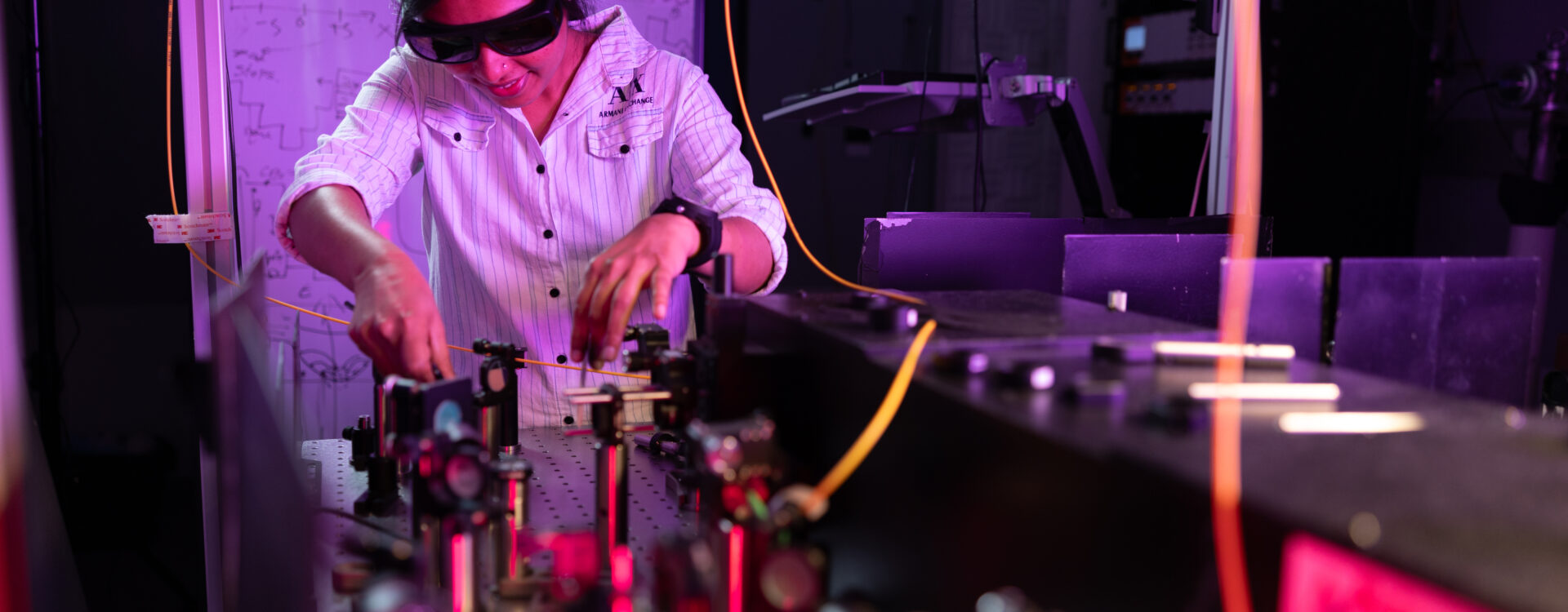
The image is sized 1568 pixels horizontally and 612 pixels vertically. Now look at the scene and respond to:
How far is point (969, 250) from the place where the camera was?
5.10ft

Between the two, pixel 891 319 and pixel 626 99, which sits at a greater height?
pixel 626 99

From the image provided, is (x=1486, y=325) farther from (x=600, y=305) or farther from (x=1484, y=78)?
(x=1484, y=78)

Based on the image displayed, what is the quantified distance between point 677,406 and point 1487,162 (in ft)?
12.5

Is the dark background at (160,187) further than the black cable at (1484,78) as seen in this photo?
No

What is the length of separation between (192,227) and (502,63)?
699mm

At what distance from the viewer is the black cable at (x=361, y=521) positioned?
0.97 metres

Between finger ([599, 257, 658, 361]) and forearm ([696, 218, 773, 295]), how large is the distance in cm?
30

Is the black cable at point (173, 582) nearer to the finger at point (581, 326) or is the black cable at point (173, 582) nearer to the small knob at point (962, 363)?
the finger at point (581, 326)

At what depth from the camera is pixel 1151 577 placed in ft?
1.57

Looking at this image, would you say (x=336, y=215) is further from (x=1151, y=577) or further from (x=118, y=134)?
(x=118, y=134)

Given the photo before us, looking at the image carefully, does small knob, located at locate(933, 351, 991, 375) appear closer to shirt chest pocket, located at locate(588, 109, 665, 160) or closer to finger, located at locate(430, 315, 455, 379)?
finger, located at locate(430, 315, 455, 379)

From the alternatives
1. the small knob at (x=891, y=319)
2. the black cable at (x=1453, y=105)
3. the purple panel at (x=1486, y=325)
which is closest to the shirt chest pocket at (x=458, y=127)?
the small knob at (x=891, y=319)

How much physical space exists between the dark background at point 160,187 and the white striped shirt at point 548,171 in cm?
174

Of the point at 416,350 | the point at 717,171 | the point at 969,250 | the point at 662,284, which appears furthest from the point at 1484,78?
the point at 416,350
